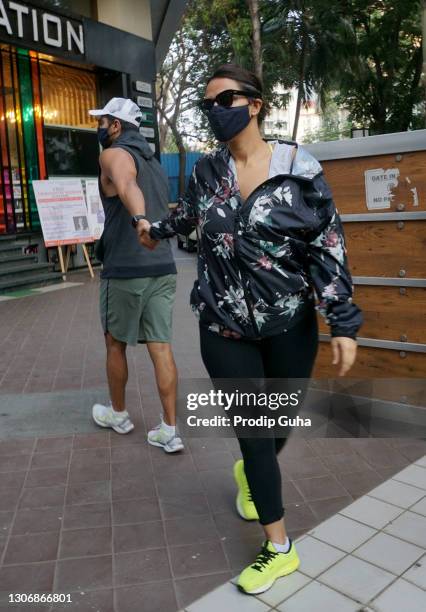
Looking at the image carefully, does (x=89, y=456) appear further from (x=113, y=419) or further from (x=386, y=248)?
(x=386, y=248)

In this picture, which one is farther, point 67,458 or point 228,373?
point 67,458

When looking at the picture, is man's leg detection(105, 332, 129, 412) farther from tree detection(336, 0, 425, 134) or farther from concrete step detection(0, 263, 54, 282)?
tree detection(336, 0, 425, 134)

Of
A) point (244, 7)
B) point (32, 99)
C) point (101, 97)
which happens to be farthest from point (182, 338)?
point (244, 7)

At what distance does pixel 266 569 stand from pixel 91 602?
2.23 feet

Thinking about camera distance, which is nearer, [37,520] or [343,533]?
[343,533]

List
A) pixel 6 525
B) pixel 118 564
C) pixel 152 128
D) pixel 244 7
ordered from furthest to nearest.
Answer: pixel 244 7, pixel 152 128, pixel 6 525, pixel 118 564

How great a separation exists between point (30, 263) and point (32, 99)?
3.27 metres

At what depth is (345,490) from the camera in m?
3.23

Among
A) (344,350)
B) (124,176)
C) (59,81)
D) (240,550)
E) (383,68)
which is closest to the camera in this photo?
(344,350)

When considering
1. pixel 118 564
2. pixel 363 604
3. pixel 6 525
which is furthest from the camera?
pixel 6 525

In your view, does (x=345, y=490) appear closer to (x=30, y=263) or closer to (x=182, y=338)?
(x=182, y=338)

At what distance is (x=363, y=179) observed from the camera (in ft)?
12.8

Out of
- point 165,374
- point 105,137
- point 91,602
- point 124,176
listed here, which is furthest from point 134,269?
point 91,602

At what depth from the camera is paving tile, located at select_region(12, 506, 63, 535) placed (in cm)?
292
